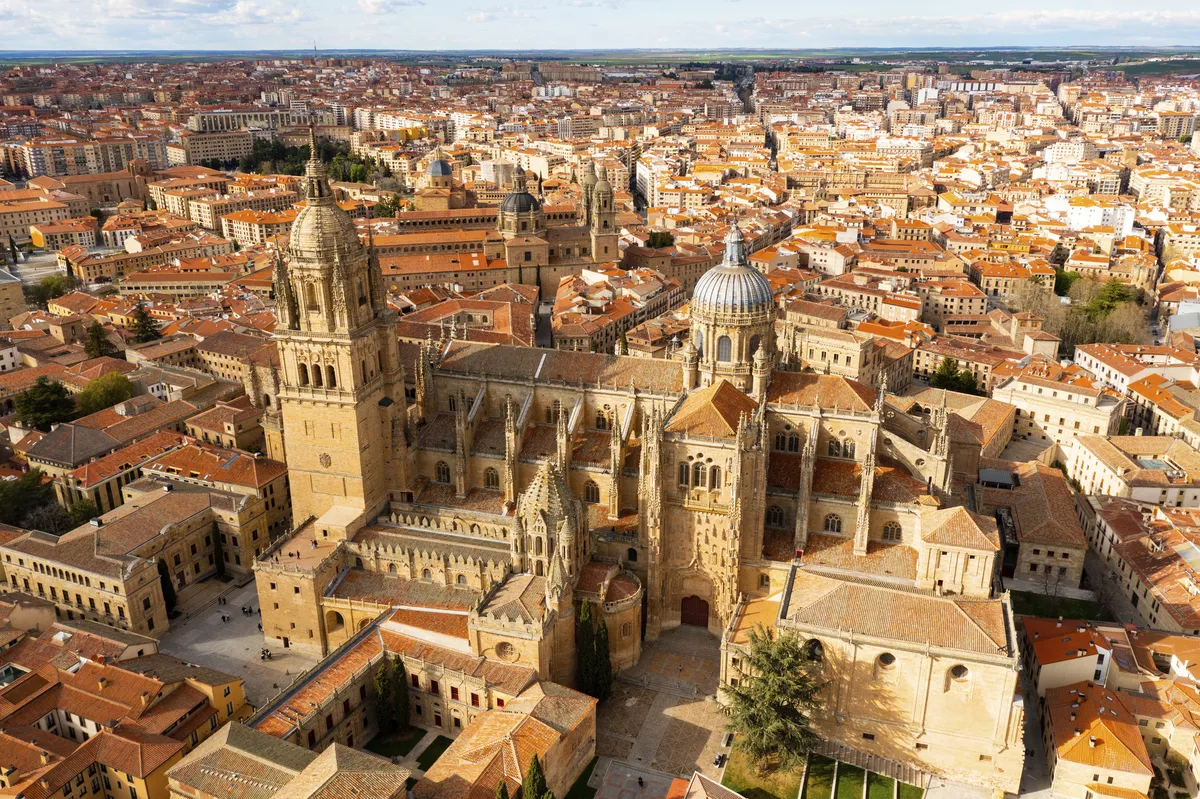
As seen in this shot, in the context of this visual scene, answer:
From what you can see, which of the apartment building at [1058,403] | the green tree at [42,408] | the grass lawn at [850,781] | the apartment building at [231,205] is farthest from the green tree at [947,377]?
the apartment building at [231,205]

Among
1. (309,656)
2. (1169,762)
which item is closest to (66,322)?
(309,656)

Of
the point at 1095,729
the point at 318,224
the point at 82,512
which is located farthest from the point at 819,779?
the point at 82,512

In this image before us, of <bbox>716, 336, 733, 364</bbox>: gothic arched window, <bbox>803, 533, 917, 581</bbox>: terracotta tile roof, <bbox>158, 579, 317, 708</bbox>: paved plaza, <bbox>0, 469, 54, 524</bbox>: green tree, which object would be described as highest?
<bbox>716, 336, 733, 364</bbox>: gothic arched window

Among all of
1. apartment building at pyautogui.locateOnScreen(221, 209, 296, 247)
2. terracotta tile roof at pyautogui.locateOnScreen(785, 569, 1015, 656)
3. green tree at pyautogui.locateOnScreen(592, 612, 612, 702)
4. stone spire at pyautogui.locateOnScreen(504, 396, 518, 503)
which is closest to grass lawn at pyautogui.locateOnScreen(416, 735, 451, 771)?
green tree at pyautogui.locateOnScreen(592, 612, 612, 702)

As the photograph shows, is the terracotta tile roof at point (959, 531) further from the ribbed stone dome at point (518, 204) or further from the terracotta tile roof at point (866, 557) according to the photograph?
the ribbed stone dome at point (518, 204)

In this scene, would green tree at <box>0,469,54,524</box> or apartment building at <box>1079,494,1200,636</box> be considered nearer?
apartment building at <box>1079,494,1200,636</box>

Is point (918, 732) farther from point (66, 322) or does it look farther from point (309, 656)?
point (66, 322)

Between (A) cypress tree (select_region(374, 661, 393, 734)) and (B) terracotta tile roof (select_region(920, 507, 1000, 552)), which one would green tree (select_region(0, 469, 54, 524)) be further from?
(B) terracotta tile roof (select_region(920, 507, 1000, 552))
